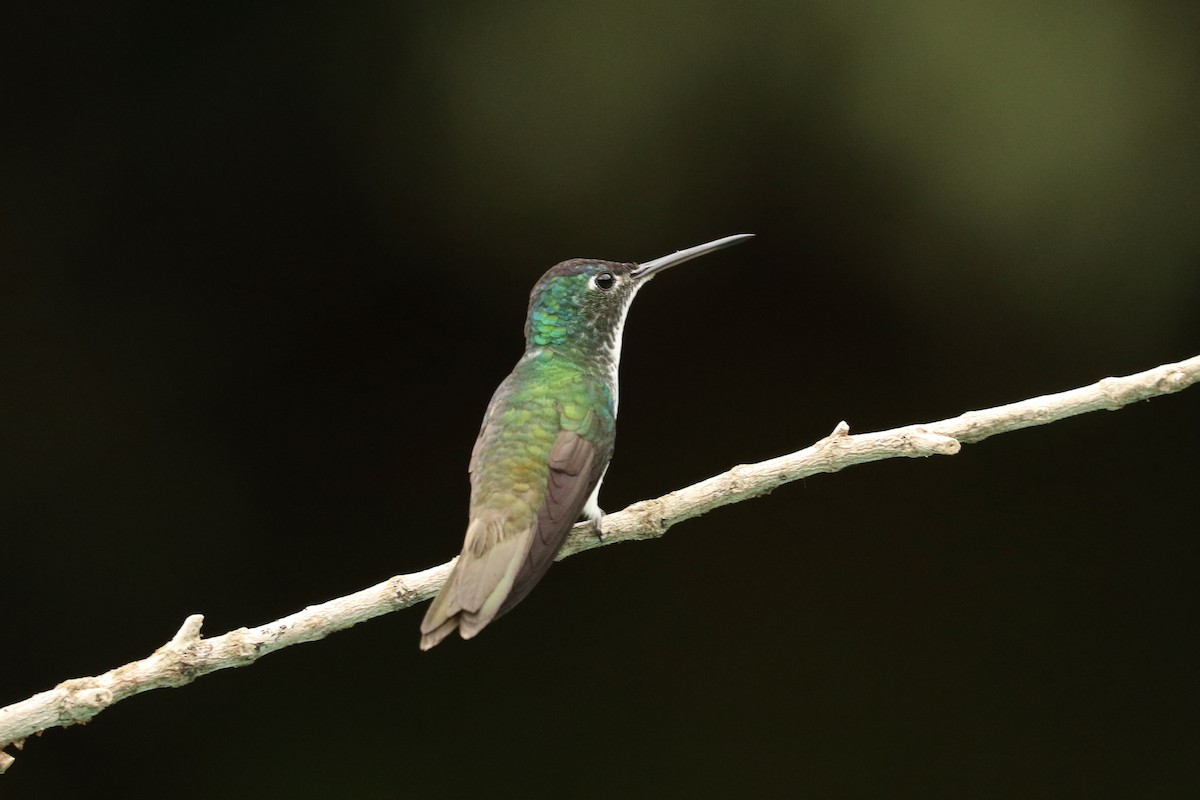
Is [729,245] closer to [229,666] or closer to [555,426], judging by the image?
[555,426]

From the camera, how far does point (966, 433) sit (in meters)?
2.23

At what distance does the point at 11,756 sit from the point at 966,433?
1.88 meters

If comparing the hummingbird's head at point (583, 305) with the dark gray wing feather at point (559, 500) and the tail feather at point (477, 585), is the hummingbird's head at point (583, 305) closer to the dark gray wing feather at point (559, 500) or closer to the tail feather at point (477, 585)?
the dark gray wing feather at point (559, 500)

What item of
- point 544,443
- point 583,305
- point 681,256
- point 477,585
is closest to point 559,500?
point 544,443

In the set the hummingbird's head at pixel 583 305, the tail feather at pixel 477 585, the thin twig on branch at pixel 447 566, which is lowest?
the thin twig on branch at pixel 447 566

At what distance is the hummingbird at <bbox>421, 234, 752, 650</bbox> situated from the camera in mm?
1967

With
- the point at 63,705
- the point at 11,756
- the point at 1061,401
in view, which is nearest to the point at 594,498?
the point at 1061,401

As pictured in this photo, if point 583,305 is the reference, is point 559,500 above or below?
below

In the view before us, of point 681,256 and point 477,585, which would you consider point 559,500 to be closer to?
point 477,585

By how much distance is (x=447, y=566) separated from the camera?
7.23ft

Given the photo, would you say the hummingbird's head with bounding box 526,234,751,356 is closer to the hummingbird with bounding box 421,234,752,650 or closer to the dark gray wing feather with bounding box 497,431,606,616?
the hummingbird with bounding box 421,234,752,650

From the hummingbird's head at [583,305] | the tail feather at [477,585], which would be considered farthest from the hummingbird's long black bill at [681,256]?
the tail feather at [477,585]

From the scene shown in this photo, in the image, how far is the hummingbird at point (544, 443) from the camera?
1967 mm

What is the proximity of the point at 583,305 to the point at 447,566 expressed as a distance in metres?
0.68
